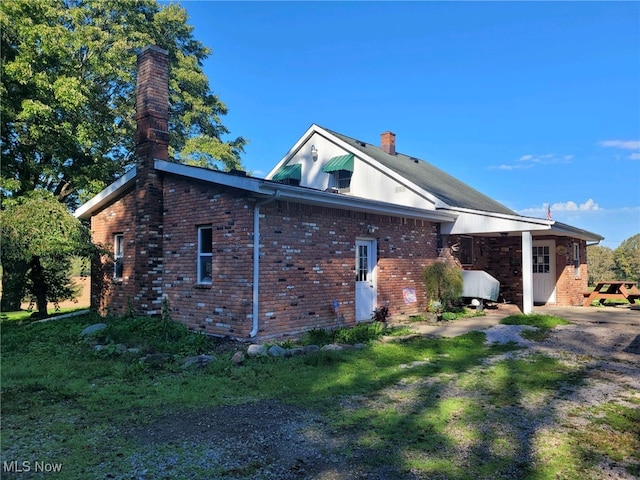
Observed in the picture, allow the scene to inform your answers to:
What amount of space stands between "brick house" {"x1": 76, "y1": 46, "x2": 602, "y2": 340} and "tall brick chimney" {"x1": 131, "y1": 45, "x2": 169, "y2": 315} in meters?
0.03

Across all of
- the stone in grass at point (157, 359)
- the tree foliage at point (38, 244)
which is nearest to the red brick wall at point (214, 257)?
the stone in grass at point (157, 359)

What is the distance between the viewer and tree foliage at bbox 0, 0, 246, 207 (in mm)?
14789

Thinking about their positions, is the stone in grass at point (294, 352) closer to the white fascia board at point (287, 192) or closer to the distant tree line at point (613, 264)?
the white fascia board at point (287, 192)

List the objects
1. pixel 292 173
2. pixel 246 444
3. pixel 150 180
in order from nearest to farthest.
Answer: pixel 246 444
pixel 150 180
pixel 292 173

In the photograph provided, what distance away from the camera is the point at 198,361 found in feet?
23.9

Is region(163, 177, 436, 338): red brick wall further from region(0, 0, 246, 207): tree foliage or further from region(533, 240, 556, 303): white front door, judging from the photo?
region(533, 240, 556, 303): white front door

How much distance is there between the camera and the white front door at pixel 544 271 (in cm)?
1692

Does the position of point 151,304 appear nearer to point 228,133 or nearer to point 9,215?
point 9,215

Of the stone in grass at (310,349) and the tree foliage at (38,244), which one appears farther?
the tree foliage at (38,244)

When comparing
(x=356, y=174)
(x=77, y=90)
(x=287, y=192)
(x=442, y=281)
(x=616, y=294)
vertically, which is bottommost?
(x=616, y=294)

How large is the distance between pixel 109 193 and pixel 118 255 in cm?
182

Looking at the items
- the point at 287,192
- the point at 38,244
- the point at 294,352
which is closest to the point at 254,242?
the point at 287,192

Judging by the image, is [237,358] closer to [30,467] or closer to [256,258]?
[256,258]

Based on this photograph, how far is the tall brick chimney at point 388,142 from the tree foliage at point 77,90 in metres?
9.07
